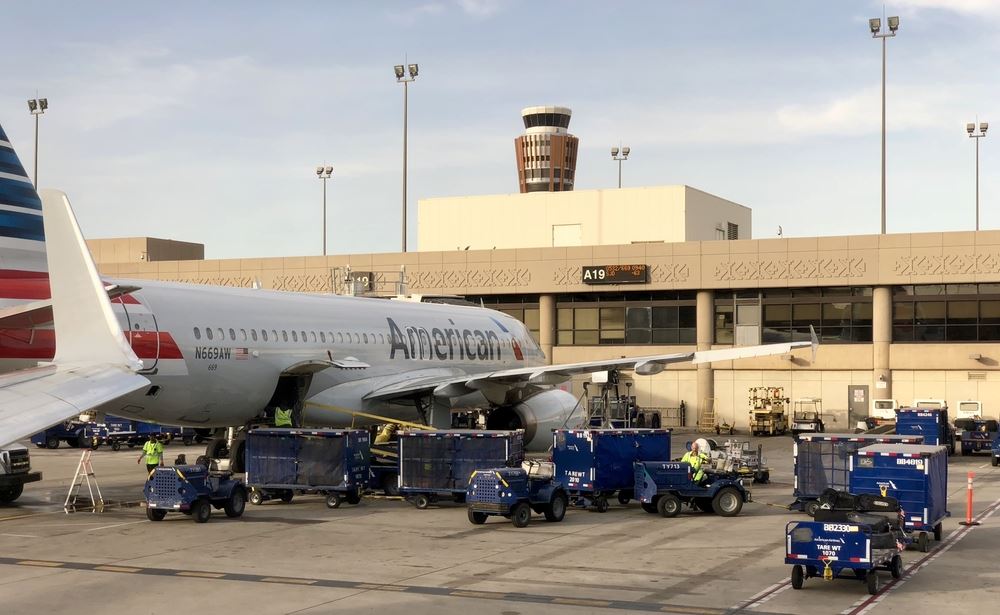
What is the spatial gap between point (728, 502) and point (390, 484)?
8.87 m

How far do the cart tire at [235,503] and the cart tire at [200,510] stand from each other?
1.95ft

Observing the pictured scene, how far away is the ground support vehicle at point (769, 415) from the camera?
58469 millimetres

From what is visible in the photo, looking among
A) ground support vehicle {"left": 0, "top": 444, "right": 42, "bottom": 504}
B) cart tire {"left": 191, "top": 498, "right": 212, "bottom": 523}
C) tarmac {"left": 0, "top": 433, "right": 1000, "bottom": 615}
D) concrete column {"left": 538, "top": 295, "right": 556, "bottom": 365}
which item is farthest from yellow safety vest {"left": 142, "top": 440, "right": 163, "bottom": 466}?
concrete column {"left": 538, "top": 295, "right": 556, "bottom": 365}

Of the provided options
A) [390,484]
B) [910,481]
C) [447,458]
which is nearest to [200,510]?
[447,458]

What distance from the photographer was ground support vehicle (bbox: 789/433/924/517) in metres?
26.2

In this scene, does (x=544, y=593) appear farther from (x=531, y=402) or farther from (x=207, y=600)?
(x=531, y=402)

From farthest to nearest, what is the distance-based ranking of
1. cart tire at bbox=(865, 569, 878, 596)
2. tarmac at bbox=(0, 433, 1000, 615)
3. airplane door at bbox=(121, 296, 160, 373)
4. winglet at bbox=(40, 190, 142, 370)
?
airplane door at bbox=(121, 296, 160, 373) → cart tire at bbox=(865, 569, 878, 596) → tarmac at bbox=(0, 433, 1000, 615) → winglet at bbox=(40, 190, 142, 370)

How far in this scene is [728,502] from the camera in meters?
26.6

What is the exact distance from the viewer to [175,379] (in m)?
29.7

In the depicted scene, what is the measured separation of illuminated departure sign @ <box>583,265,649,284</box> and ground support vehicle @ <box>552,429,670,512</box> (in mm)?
37338

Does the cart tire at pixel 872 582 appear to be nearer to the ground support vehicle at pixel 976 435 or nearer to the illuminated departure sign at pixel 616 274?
the ground support vehicle at pixel 976 435

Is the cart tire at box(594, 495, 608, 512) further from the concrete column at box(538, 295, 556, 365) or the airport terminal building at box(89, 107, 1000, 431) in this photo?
the concrete column at box(538, 295, 556, 365)

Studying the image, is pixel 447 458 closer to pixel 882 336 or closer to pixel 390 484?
pixel 390 484

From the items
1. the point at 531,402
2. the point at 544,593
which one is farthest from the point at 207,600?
the point at 531,402
